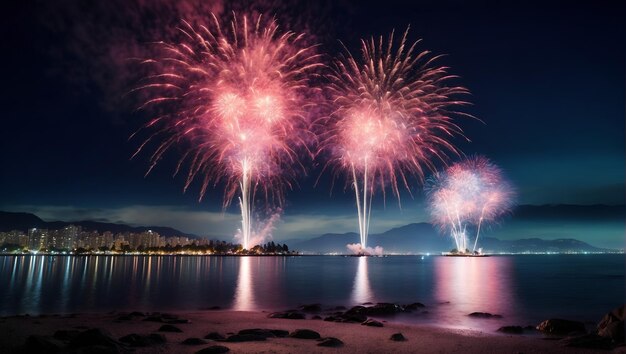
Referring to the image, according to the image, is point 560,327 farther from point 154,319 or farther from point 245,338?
point 154,319

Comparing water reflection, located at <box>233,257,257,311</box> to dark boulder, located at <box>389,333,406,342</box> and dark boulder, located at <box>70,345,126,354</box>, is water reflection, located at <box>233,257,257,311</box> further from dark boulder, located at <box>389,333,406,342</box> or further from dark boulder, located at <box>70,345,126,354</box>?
dark boulder, located at <box>70,345,126,354</box>

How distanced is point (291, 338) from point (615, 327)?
15661 millimetres

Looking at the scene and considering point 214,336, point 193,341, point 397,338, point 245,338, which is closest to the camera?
point 193,341

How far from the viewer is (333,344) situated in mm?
19375

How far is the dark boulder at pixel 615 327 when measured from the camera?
70.4 ft

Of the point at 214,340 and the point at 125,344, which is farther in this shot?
the point at 214,340

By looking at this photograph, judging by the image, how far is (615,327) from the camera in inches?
859

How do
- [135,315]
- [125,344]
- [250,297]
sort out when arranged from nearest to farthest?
[125,344], [135,315], [250,297]

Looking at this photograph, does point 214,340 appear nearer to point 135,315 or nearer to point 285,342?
point 285,342

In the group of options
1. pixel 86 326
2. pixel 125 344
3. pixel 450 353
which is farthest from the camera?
pixel 86 326

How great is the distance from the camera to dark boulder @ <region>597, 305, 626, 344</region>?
2147 cm

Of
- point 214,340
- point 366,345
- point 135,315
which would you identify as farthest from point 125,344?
point 135,315

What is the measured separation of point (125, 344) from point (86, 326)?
8.04 m

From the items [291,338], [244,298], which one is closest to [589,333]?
[291,338]
